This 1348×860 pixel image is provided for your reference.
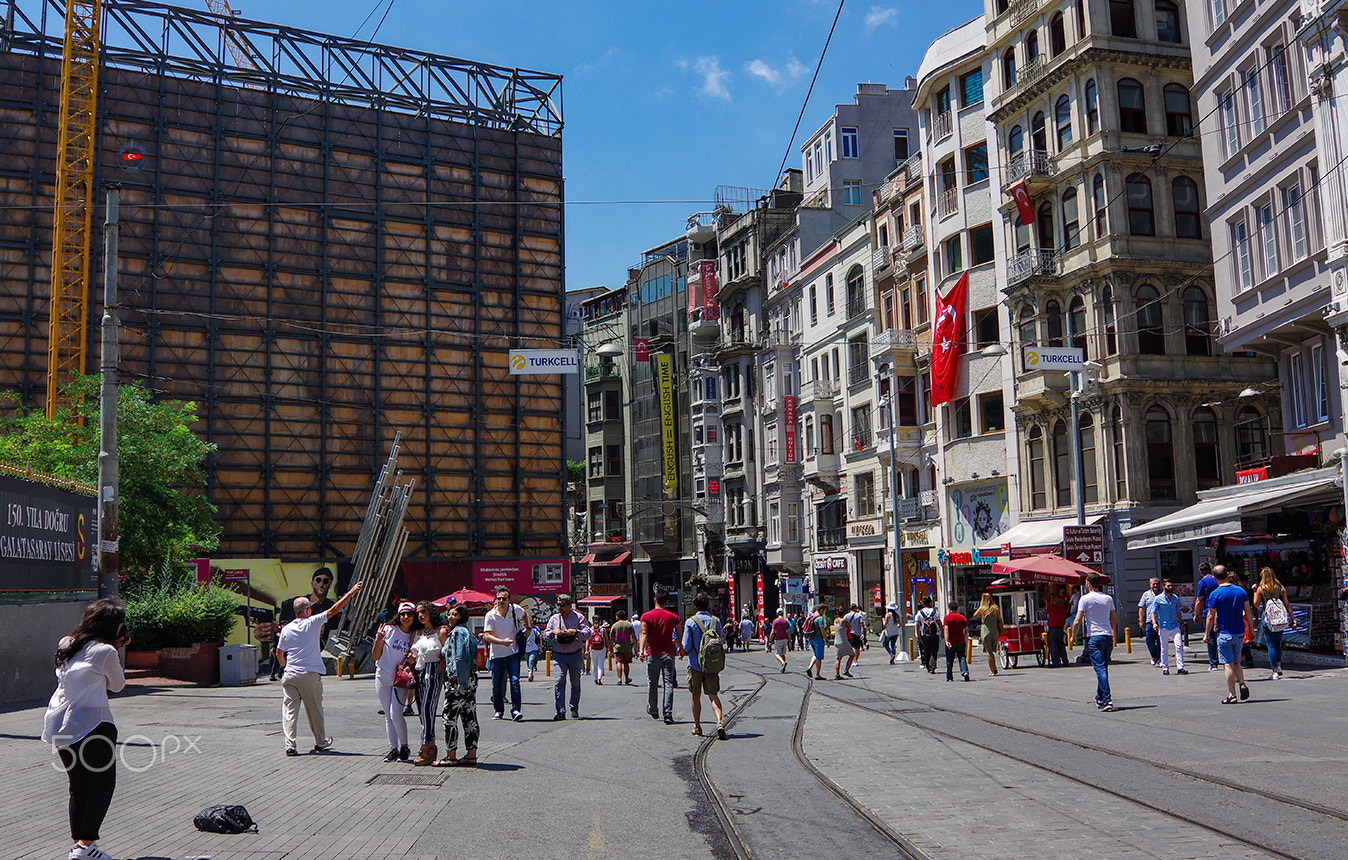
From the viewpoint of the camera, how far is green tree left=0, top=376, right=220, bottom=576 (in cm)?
3331

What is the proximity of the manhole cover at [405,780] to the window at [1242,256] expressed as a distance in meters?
22.6

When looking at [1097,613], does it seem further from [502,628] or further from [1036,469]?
[1036,469]

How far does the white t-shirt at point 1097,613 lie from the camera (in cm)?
1652

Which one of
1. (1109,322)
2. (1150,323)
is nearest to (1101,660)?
(1109,322)

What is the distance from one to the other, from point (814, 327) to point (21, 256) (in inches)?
1356

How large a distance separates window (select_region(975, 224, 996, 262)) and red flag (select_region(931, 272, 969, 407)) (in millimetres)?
698

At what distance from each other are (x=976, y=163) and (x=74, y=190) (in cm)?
3596

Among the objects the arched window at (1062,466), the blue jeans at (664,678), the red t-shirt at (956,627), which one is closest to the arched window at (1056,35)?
the arched window at (1062,466)

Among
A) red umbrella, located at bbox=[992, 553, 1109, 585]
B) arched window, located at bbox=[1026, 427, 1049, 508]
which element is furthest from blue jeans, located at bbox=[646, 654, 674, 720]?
arched window, located at bbox=[1026, 427, 1049, 508]

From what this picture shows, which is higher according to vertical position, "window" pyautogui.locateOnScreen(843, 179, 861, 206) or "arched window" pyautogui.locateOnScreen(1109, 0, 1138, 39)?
"window" pyautogui.locateOnScreen(843, 179, 861, 206)

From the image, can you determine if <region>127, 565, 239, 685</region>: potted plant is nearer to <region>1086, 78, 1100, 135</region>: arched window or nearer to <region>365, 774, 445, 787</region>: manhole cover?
<region>365, 774, 445, 787</region>: manhole cover

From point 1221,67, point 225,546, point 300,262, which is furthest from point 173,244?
point 1221,67

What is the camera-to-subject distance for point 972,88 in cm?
4406

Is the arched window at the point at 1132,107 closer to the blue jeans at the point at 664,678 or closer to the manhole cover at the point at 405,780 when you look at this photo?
the blue jeans at the point at 664,678
